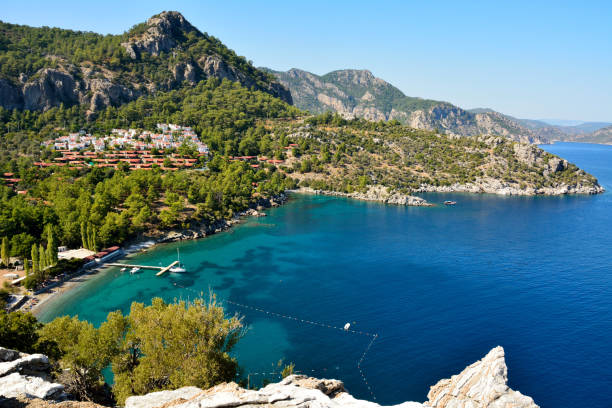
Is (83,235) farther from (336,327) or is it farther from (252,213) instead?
(336,327)

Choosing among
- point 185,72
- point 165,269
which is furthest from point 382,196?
point 185,72

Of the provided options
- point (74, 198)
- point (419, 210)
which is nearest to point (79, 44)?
point (74, 198)

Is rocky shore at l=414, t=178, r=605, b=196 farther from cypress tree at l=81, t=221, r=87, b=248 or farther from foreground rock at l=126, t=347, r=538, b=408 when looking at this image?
foreground rock at l=126, t=347, r=538, b=408

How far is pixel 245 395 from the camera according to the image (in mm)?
15859

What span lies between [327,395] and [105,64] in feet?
555

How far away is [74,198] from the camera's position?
6781 cm

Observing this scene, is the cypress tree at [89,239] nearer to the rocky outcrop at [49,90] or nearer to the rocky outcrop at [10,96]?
the rocky outcrop at [49,90]

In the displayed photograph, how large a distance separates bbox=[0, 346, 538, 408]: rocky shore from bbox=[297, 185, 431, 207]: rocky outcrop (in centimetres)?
8121

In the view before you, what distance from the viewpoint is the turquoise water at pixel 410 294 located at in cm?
3128

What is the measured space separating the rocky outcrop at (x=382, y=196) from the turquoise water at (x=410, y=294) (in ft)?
66.9

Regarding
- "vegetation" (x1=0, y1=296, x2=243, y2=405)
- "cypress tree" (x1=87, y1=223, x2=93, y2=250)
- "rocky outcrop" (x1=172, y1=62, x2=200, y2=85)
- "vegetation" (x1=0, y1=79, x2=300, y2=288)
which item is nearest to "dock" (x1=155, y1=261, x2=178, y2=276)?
"vegetation" (x1=0, y1=79, x2=300, y2=288)

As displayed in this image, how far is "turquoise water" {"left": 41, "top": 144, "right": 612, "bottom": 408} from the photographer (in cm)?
3128

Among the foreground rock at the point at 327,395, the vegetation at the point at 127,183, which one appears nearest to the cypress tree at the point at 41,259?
the vegetation at the point at 127,183

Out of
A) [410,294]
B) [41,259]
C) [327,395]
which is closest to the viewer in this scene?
[327,395]
